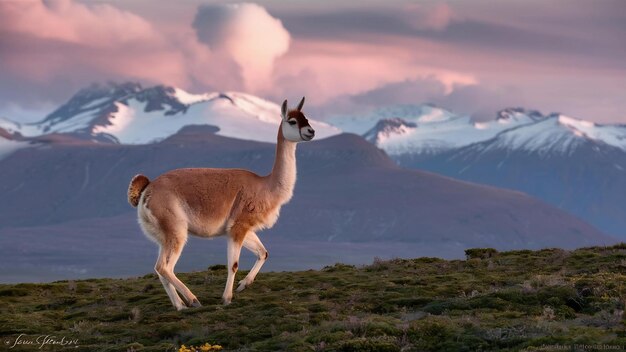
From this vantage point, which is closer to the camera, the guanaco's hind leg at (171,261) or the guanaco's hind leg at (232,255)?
the guanaco's hind leg at (171,261)

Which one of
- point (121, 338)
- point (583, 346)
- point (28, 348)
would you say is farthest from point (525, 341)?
point (28, 348)

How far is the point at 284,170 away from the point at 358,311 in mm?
5987

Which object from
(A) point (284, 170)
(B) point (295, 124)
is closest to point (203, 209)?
(A) point (284, 170)

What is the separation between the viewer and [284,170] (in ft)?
113

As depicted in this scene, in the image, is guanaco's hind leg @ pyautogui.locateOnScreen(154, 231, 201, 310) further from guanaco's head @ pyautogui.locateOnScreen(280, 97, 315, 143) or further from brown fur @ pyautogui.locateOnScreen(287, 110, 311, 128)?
brown fur @ pyautogui.locateOnScreen(287, 110, 311, 128)

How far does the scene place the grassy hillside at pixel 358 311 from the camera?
25.2m

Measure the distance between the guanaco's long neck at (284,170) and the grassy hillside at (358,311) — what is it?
133 inches

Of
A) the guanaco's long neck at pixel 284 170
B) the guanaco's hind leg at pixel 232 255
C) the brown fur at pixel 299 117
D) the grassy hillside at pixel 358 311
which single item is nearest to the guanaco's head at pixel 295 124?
the brown fur at pixel 299 117

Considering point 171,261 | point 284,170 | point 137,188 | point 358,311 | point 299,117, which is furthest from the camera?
point 284,170

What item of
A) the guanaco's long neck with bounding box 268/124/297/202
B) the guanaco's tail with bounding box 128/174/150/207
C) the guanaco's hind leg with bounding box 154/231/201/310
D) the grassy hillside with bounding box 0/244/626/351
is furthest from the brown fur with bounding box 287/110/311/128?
the grassy hillside with bounding box 0/244/626/351

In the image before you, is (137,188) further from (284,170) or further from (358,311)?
(358,311)

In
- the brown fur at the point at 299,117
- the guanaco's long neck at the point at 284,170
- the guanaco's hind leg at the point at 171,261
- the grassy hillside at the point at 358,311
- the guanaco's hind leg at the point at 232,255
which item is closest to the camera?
the grassy hillside at the point at 358,311

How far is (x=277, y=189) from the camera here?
34000 mm

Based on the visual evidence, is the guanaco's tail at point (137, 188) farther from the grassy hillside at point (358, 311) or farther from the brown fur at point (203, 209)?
the grassy hillside at point (358, 311)
